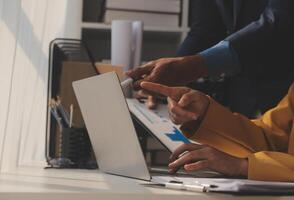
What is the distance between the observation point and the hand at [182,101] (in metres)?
0.80

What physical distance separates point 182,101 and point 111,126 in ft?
0.36

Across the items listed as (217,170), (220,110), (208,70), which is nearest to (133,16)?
(208,70)

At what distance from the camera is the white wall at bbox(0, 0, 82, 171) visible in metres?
0.90

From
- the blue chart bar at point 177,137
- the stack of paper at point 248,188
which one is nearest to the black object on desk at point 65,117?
the blue chart bar at point 177,137

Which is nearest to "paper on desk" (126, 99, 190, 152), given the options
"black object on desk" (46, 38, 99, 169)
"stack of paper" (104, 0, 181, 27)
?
"black object on desk" (46, 38, 99, 169)

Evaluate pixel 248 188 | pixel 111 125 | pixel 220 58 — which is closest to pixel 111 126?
pixel 111 125

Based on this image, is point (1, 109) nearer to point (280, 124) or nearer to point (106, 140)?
point (106, 140)

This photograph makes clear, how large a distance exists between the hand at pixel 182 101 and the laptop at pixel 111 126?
0.07 metres

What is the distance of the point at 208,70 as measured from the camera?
1.10 m

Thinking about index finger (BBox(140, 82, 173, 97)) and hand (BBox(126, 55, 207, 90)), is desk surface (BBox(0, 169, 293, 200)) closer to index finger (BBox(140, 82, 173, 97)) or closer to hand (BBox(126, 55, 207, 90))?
A: index finger (BBox(140, 82, 173, 97))

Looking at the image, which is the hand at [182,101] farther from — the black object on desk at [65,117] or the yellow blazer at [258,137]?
the black object on desk at [65,117]

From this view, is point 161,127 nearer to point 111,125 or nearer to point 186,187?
point 111,125

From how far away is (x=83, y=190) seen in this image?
645 millimetres

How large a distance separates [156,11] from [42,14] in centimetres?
87
